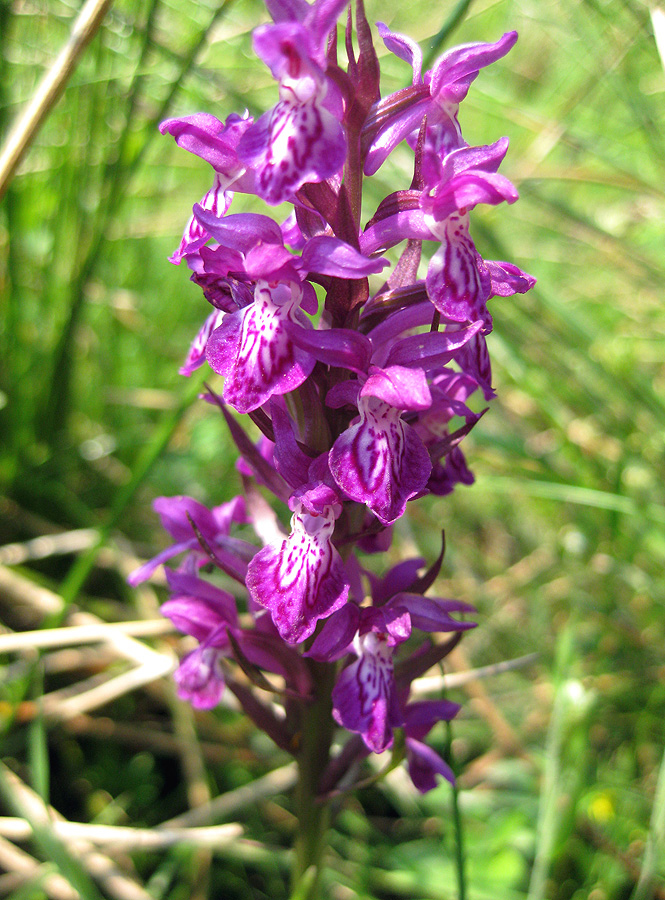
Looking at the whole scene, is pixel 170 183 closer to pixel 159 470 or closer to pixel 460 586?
pixel 159 470

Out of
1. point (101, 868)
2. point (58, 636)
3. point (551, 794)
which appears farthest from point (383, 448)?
point (101, 868)

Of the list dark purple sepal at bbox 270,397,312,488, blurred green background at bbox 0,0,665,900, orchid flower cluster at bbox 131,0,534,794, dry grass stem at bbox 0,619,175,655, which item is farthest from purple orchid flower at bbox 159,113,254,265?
dry grass stem at bbox 0,619,175,655

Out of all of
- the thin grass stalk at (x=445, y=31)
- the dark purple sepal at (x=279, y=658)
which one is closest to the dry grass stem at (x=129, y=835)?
the dark purple sepal at (x=279, y=658)

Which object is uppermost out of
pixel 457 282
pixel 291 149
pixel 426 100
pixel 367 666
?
pixel 426 100

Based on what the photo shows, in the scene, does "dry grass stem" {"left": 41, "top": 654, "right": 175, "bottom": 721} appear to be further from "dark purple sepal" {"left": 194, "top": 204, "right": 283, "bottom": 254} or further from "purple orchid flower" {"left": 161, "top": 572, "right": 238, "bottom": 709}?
"dark purple sepal" {"left": 194, "top": 204, "right": 283, "bottom": 254}

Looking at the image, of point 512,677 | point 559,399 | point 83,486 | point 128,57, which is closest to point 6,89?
point 128,57

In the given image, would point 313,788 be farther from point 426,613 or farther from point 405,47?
point 405,47

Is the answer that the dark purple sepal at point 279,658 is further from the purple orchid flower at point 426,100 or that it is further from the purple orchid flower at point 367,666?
the purple orchid flower at point 426,100
